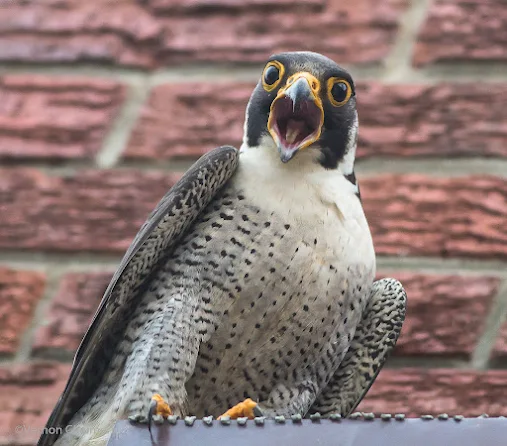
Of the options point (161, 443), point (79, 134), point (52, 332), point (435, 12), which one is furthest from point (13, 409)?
point (435, 12)

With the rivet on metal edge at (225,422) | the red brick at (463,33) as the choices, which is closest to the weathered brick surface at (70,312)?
the red brick at (463,33)

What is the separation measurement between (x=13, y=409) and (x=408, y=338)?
105cm

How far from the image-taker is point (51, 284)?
279 centimetres

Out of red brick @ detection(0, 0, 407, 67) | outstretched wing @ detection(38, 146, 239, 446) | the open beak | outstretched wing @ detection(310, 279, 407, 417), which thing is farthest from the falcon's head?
red brick @ detection(0, 0, 407, 67)

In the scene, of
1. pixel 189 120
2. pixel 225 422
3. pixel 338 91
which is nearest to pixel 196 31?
pixel 189 120

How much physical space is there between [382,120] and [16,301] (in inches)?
45.0

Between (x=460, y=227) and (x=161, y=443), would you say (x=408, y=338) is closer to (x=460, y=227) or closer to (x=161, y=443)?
(x=460, y=227)

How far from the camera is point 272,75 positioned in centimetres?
213

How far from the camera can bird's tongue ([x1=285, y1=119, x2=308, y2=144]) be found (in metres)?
1.99

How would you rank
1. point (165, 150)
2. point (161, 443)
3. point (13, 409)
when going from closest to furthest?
point (161, 443)
point (13, 409)
point (165, 150)

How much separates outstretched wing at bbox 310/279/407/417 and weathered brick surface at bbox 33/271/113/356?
2.61 ft

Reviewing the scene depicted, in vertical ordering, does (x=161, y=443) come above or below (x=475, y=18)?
below

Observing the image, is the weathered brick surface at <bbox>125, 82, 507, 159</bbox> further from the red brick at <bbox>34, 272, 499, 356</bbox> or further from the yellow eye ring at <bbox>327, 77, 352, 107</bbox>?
the yellow eye ring at <bbox>327, 77, 352, 107</bbox>

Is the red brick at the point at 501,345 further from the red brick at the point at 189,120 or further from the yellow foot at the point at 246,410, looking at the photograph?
the yellow foot at the point at 246,410
